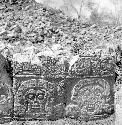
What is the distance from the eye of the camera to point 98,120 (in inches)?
166

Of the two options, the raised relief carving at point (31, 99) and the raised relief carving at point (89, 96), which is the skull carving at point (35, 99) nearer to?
the raised relief carving at point (31, 99)

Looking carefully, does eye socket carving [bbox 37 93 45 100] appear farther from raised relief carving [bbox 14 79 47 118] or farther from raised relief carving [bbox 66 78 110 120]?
raised relief carving [bbox 66 78 110 120]

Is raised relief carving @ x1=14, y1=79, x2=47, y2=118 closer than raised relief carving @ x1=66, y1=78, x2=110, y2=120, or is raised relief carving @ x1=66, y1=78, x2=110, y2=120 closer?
raised relief carving @ x1=14, y1=79, x2=47, y2=118

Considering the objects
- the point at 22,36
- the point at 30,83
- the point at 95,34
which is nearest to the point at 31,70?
the point at 30,83

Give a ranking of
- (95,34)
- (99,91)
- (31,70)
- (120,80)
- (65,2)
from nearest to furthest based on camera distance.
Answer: (31,70), (99,91), (120,80), (95,34), (65,2)

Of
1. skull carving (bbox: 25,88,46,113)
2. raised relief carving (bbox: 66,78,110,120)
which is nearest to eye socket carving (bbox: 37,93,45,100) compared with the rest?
skull carving (bbox: 25,88,46,113)

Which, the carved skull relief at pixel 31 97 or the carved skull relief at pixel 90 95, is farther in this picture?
the carved skull relief at pixel 90 95

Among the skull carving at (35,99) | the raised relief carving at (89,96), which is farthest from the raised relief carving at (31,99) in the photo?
the raised relief carving at (89,96)

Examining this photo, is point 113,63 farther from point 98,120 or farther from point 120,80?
point 98,120

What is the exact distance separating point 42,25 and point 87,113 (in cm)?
146

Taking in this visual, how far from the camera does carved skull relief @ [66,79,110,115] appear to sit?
401 cm

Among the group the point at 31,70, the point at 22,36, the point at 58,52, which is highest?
the point at 22,36

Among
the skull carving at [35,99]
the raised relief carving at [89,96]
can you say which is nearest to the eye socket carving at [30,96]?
the skull carving at [35,99]

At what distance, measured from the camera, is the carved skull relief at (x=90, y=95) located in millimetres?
4008
